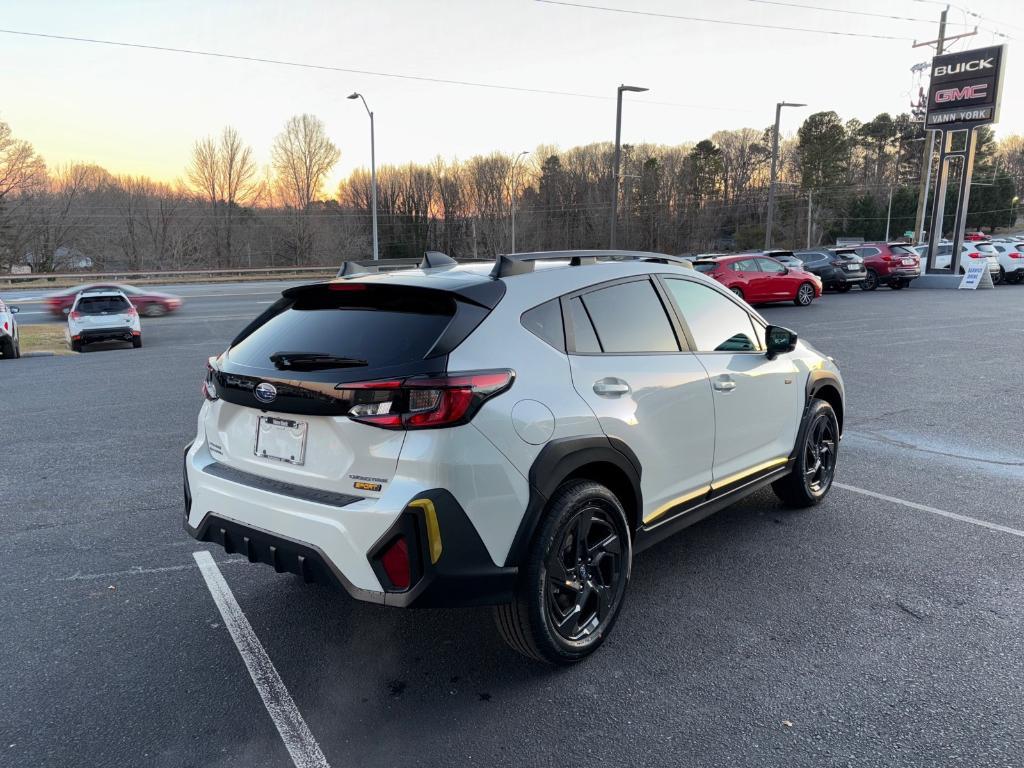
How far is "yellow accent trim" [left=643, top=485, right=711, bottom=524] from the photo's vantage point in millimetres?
3349

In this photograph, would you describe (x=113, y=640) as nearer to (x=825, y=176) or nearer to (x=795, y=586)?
(x=795, y=586)

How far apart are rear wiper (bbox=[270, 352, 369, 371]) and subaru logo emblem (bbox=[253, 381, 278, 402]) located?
0.09 m

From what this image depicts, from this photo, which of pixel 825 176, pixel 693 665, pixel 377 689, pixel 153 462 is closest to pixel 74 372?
pixel 153 462

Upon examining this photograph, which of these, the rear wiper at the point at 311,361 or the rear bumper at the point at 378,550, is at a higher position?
the rear wiper at the point at 311,361

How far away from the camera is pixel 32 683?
2895mm

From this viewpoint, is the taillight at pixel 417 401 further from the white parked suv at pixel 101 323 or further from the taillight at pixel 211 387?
the white parked suv at pixel 101 323

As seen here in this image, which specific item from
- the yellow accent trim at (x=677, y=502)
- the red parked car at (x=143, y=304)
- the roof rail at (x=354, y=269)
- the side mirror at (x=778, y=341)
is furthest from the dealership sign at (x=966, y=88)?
the roof rail at (x=354, y=269)

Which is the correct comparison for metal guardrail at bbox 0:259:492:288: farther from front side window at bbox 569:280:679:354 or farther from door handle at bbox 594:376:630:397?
door handle at bbox 594:376:630:397

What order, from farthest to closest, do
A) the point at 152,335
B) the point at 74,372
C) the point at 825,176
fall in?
1. the point at 825,176
2. the point at 152,335
3. the point at 74,372

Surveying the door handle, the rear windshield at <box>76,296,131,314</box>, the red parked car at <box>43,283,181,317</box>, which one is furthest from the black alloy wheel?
the red parked car at <box>43,283,181,317</box>

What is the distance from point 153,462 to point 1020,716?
20.3ft

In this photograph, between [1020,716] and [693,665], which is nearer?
[1020,716]

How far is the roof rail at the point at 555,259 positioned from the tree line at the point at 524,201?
64166mm

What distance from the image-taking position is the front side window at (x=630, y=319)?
127 inches
